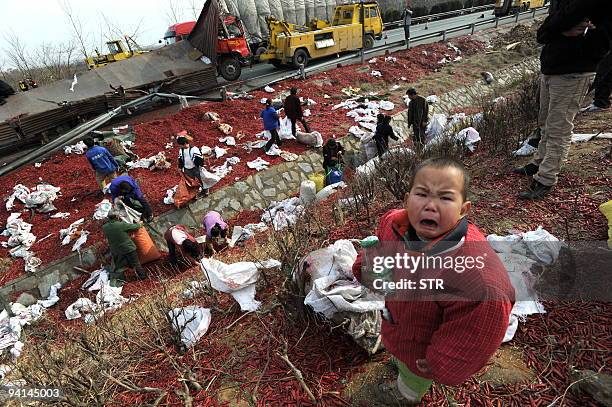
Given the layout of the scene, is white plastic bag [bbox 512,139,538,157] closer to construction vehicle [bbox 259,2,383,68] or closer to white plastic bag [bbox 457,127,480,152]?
white plastic bag [bbox 457,127,480,152]

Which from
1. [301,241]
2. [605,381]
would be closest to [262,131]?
[301,241]

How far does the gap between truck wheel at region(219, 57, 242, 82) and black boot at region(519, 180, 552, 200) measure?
37.4ft

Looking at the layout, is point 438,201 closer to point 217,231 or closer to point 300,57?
point 217,231

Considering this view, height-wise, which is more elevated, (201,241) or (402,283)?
(402,283)

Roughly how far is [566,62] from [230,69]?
1146cm

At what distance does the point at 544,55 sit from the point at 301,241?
2570 millimetres

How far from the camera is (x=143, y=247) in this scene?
201 inches

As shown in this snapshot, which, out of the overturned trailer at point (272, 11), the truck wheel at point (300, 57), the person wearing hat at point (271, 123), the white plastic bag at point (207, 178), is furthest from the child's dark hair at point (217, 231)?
the overturned trailer at point (272, 11)

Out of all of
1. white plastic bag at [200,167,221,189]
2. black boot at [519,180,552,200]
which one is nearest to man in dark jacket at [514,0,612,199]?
black boot at [519,180,552,200]

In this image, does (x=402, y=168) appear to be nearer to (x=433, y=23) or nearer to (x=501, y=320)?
(x=501, y=320)

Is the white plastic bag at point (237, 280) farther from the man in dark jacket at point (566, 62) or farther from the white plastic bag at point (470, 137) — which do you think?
the white plastic bag at point (470, 137)

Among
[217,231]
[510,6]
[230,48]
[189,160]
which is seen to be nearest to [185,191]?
[189,160]

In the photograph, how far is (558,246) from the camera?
7.38 feet

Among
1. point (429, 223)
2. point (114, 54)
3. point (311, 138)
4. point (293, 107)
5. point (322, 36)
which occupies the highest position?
point (114, 54)
